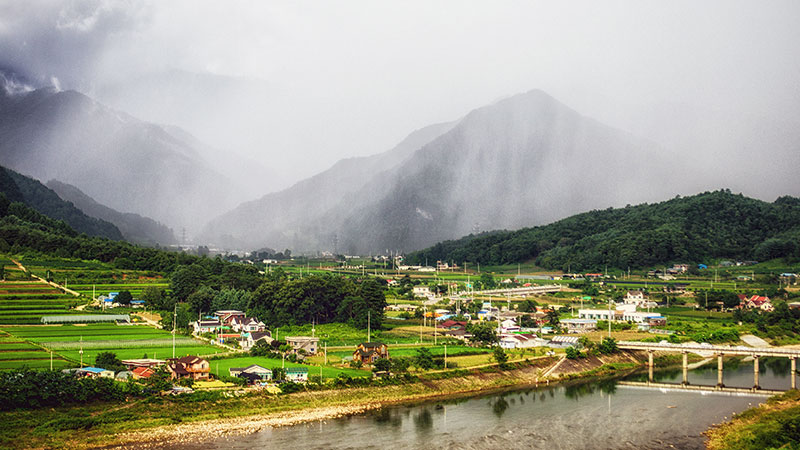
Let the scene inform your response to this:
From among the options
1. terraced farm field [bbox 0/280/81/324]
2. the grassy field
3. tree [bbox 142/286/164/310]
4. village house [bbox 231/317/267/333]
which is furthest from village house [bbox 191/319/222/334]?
the grassy field

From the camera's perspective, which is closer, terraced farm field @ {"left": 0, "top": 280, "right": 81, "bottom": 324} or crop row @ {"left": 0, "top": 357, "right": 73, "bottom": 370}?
crop row @ {"left": 0, "top": 357, "right": 73, "bottom": 370}

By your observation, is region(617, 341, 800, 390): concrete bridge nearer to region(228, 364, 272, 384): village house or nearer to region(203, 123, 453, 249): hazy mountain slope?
region(228, 364, 272, 384): village house

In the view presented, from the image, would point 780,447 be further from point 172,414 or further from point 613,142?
point 613,142

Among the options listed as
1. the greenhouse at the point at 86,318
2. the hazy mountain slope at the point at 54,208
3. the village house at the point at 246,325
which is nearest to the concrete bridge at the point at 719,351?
the village house at the point at 246,325

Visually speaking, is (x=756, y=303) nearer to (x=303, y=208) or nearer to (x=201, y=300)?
(x=201, y=300)

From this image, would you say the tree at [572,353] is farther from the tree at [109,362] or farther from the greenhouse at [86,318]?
the greenhouse at [86,318]

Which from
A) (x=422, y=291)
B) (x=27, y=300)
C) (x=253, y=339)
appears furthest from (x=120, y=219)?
(x=253, y=339)

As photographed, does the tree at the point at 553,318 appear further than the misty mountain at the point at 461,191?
No

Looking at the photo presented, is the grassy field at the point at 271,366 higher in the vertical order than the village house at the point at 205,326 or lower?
lower
